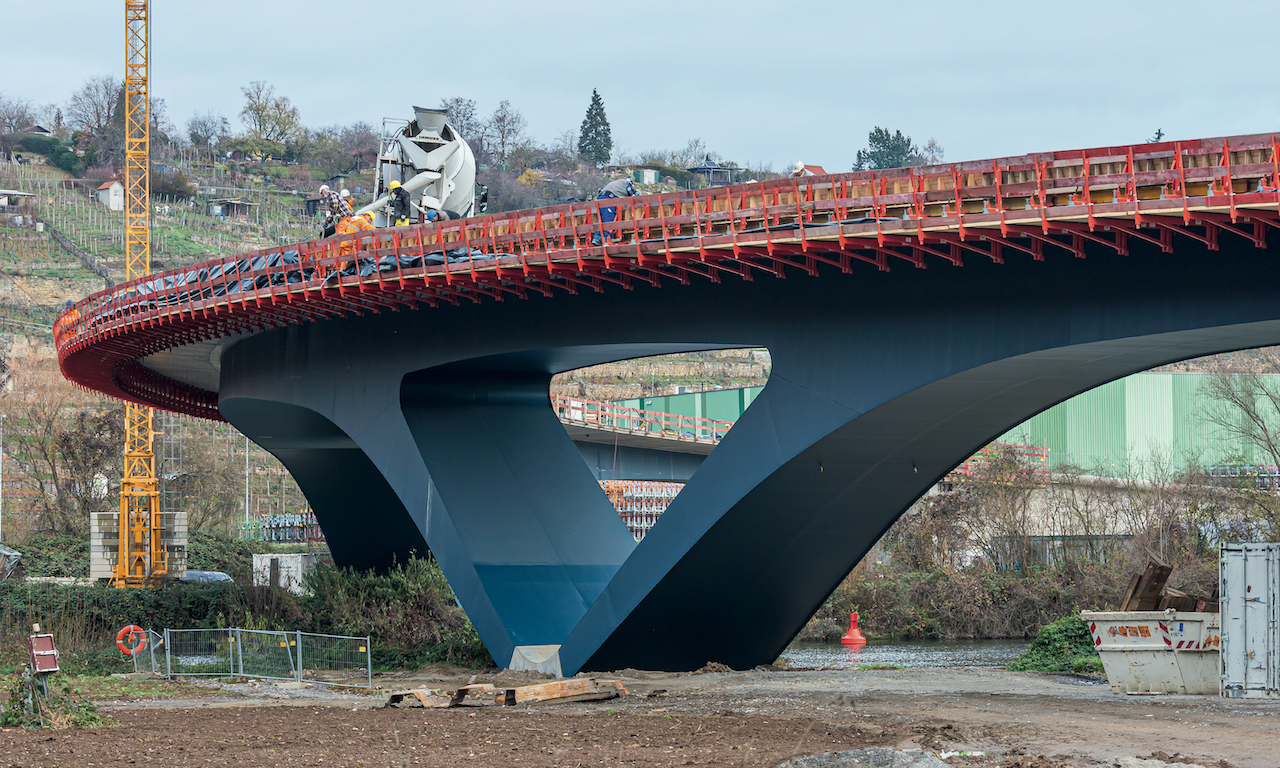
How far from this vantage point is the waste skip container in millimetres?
21516

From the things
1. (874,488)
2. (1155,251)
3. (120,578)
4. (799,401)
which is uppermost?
(1155,251)

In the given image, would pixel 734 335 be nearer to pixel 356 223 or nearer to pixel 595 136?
pixel 356 223

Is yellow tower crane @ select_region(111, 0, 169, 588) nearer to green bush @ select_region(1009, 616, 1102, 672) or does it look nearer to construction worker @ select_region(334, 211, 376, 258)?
construction worker @ select_region(334, 211, 376, 258)

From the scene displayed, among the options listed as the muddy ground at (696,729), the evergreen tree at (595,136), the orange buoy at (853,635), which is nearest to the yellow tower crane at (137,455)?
the orange buoy at (853,635)

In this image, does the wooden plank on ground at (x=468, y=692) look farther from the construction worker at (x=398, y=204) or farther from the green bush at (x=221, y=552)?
the green bush at (x=221, y=552)

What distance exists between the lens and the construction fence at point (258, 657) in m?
29.1

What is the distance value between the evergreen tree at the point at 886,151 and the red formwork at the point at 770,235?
136879 millimetres

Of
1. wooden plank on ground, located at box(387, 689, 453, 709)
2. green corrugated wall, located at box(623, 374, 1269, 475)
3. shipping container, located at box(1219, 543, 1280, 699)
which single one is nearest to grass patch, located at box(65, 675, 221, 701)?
wooden plank on ground, located at box(387, 689, 453, 709)

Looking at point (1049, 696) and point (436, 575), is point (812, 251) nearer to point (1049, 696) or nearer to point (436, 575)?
point (1049, 696)

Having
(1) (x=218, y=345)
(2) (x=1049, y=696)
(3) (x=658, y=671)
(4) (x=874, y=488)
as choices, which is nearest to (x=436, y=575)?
(1) (x=218, y=345)

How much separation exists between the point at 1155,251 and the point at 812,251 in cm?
515

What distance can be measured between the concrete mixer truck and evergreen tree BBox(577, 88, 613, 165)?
14908 cm

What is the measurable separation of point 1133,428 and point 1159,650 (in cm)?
4652

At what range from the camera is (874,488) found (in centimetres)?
2548
